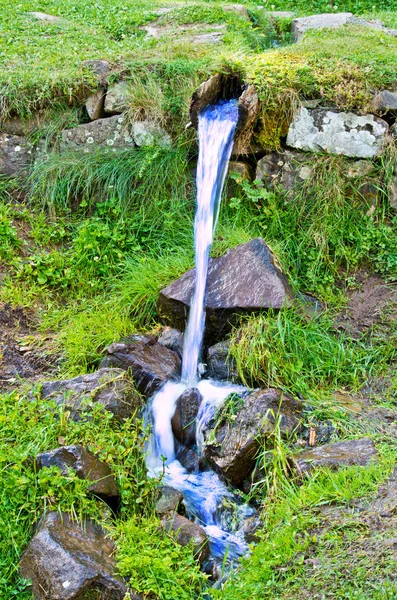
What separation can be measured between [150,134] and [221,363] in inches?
93.9

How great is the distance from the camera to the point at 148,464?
475 centimetres

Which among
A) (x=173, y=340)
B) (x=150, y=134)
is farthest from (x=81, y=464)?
(x=150, y=134)

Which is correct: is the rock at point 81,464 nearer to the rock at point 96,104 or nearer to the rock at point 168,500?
the rock at point 168,500

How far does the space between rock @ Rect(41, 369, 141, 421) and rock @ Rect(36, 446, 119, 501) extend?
434 millimetres

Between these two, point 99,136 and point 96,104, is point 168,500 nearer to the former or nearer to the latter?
point 99,136

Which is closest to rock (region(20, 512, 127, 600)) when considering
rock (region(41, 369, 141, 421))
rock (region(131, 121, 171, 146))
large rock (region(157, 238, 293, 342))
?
rock (region(41, 369, 141, 421))

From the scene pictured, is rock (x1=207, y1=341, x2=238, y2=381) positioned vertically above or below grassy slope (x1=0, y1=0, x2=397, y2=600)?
below

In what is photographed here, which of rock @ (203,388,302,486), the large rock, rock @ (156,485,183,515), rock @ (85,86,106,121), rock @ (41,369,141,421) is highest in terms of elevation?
rock @ (85,86,106,121)

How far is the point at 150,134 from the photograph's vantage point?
6.56m

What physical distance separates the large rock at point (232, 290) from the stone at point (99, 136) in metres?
1.62

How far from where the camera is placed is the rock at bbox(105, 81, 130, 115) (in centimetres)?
666

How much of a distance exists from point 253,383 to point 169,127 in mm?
2645

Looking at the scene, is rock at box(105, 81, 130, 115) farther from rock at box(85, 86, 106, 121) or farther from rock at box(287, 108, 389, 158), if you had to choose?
rock at box(287, 108, 389, 158)

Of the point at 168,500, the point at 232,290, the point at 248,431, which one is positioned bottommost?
the point at 168,500
